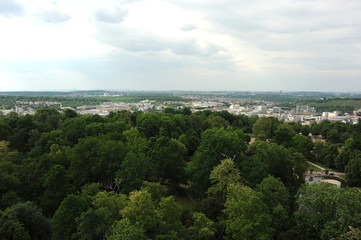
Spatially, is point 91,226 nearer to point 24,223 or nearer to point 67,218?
point 67,218

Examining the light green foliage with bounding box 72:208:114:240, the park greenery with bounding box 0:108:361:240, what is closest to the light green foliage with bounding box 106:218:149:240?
the park greenery with bounding box 0:108:361:240

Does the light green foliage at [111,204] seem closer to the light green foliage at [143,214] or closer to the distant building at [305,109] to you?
the light green foliage at [143,214]

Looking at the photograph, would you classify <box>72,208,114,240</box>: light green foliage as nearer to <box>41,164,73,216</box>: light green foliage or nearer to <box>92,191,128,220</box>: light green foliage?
<box>92,191,128,220</box>: light green foliage

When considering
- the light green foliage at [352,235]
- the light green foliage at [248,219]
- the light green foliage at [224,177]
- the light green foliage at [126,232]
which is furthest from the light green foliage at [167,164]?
the light green foliage at [352,235]

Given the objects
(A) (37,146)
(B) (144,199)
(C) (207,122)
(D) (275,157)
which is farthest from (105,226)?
(C) (207,122)

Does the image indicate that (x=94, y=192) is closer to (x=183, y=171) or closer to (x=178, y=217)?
(x=178, y=217)

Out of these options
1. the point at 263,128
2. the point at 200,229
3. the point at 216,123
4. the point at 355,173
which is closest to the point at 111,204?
the point at 200,229
